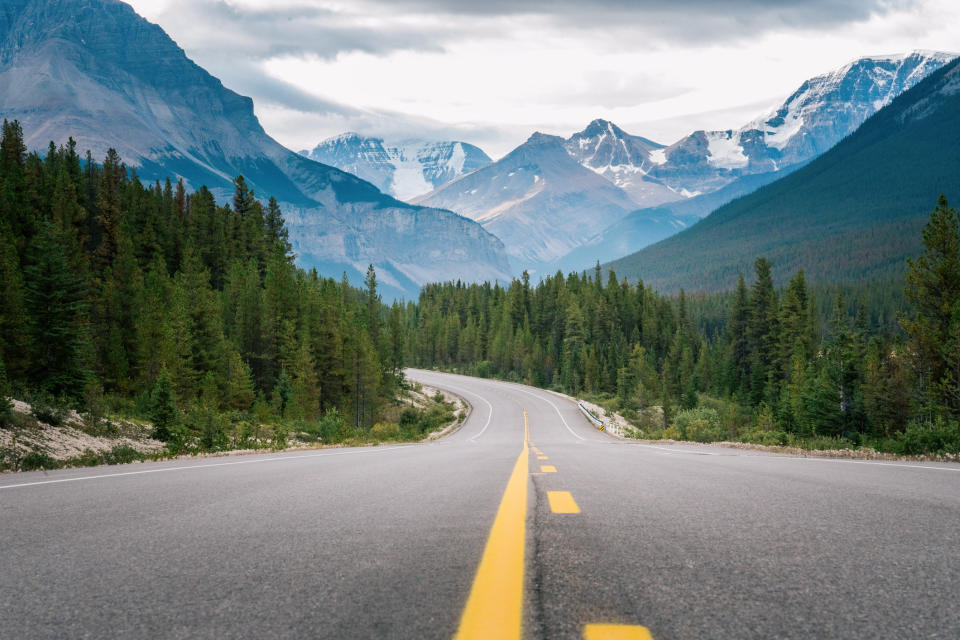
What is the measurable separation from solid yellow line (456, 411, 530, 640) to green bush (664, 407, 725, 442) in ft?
107

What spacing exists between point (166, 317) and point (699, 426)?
3731 cm

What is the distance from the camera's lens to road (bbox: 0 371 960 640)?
2088mm

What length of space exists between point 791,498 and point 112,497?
5.94 meters

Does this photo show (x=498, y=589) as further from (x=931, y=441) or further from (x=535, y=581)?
(x=931, y=441)

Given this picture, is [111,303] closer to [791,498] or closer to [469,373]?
[791,498]

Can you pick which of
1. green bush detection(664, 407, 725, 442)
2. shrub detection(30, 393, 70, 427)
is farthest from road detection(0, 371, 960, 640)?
green bush detection(664, 407, 725, 442)

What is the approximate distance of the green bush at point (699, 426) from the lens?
3612 centimetres

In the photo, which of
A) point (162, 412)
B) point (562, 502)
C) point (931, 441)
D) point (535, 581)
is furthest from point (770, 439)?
point (535, 581)

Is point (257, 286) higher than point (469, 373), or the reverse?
point (257, 286)

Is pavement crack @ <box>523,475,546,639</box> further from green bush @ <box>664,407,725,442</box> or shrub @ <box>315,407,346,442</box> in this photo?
green bush @ <box>664,407,725,442</box>

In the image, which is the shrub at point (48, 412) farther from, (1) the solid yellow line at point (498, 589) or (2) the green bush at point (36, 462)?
(1) the solid yellow line at point (498, 589)

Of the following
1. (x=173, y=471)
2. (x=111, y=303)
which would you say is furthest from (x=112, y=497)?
(x=111, y=303)

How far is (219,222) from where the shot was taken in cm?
6769

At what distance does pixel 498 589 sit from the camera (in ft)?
7.90
